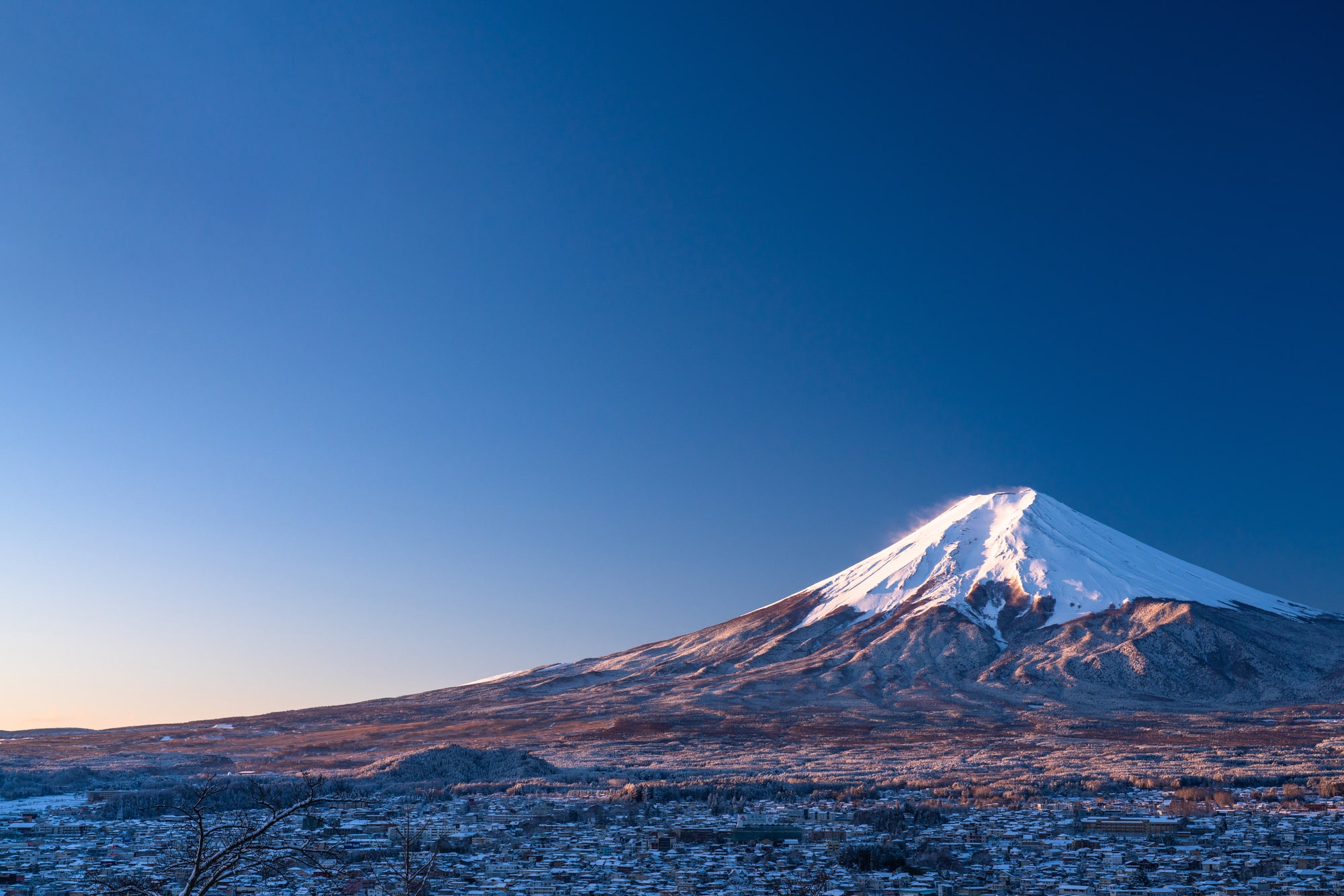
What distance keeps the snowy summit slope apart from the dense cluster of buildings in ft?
371

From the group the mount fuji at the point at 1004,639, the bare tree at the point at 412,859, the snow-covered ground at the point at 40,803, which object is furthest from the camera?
the mount fuji at the point at 1004,639

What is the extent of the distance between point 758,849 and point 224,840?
1190cm

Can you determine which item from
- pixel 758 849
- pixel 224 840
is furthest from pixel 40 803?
pixel 758 849

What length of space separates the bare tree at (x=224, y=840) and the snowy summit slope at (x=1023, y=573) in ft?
385

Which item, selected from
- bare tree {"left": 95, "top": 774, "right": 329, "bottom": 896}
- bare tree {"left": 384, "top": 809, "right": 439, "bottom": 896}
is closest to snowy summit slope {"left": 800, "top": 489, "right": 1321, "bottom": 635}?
bare tree {"left": 95, "top": 774, "right": 329, "bottom": 896}

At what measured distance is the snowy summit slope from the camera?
13675 cm

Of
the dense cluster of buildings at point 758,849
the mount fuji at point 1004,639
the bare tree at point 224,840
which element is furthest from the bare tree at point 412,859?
the mount fuji at point 1004,639

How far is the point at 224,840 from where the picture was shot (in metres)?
20.7

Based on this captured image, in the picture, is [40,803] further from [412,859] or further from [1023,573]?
[1023,573]

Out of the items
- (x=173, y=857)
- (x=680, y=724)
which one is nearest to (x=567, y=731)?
(x=680, y=724)

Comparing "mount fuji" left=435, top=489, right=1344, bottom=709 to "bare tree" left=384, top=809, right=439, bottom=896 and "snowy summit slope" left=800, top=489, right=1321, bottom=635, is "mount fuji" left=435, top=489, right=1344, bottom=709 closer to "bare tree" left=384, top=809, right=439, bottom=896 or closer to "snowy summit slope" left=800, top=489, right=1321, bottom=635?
"snowy summit slope" left=800, top=489, right=1321, bottom=635

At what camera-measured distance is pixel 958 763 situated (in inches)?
1736

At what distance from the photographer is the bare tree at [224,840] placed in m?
7.05

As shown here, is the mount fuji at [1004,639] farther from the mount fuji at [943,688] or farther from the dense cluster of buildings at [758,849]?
the dense cluster of buildings at [758,849]
